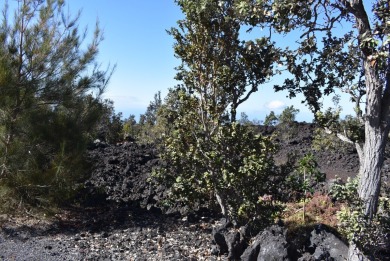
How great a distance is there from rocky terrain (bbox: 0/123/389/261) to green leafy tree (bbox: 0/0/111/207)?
642 millimetres

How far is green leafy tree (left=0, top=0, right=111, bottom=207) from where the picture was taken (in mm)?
6426

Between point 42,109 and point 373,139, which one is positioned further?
point 42,109

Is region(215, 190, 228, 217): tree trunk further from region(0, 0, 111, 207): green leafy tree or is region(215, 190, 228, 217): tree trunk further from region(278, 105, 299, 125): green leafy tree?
region(278, 105, 299, 125): green leafy tree

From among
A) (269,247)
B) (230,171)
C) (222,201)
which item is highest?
(230,171)

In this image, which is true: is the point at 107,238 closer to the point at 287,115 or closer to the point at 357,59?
the point at 357,59

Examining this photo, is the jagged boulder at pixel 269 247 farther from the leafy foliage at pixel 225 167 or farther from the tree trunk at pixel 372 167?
the tree trunk at pixel 372 167

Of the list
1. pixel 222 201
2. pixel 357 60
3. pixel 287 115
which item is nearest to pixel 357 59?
pixel 357 60

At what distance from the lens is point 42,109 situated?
22.7ft

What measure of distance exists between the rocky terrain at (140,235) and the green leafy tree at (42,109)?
642 mm

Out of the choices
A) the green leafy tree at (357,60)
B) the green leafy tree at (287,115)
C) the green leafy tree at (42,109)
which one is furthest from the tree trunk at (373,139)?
the green leafy tree at (287,115)

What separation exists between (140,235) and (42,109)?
2.56m

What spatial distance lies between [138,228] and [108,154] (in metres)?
6.01

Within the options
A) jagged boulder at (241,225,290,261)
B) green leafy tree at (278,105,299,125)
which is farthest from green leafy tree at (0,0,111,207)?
green leafy tree at (278,105,299,125)

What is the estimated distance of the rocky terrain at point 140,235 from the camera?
15.6ft
